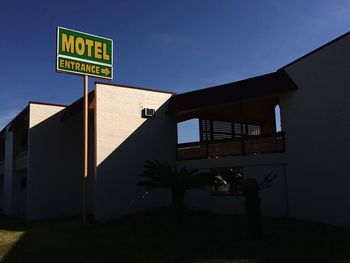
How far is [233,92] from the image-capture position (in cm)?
1791

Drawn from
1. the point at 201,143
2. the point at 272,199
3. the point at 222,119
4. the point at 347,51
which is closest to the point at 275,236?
the point at 272,199

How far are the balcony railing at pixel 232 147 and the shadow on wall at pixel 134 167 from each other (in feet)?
3.41

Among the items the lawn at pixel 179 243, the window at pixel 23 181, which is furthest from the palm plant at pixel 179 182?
the window at pixel 23 181

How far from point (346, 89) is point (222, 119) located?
10.0 metres

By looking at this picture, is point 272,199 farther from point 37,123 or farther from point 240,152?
point 37,123

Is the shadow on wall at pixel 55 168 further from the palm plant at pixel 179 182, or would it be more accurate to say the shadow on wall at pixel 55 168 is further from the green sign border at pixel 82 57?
the palm plant at pixel 179 182

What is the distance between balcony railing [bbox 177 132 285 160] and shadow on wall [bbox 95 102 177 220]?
1.04 m

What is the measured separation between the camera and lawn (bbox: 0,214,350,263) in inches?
399

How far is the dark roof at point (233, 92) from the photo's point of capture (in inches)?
648

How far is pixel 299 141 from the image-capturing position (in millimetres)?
15680

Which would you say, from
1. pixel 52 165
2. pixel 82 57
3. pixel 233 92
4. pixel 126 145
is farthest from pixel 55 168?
pixel 233 92

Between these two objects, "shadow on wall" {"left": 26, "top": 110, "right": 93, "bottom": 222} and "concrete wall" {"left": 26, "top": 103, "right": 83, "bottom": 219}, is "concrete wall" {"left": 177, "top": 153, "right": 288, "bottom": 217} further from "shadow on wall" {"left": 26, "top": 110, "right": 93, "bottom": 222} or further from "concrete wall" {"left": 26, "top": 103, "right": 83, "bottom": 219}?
"concrete wall" {"left": 26, "top": 103, "right": 83, "bottom": 219}

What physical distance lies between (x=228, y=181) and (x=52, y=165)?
10.00m

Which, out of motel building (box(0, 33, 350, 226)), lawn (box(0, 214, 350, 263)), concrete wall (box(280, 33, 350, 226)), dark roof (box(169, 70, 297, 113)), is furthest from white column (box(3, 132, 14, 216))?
concrete wall (box(280, 33, 350, 226))
